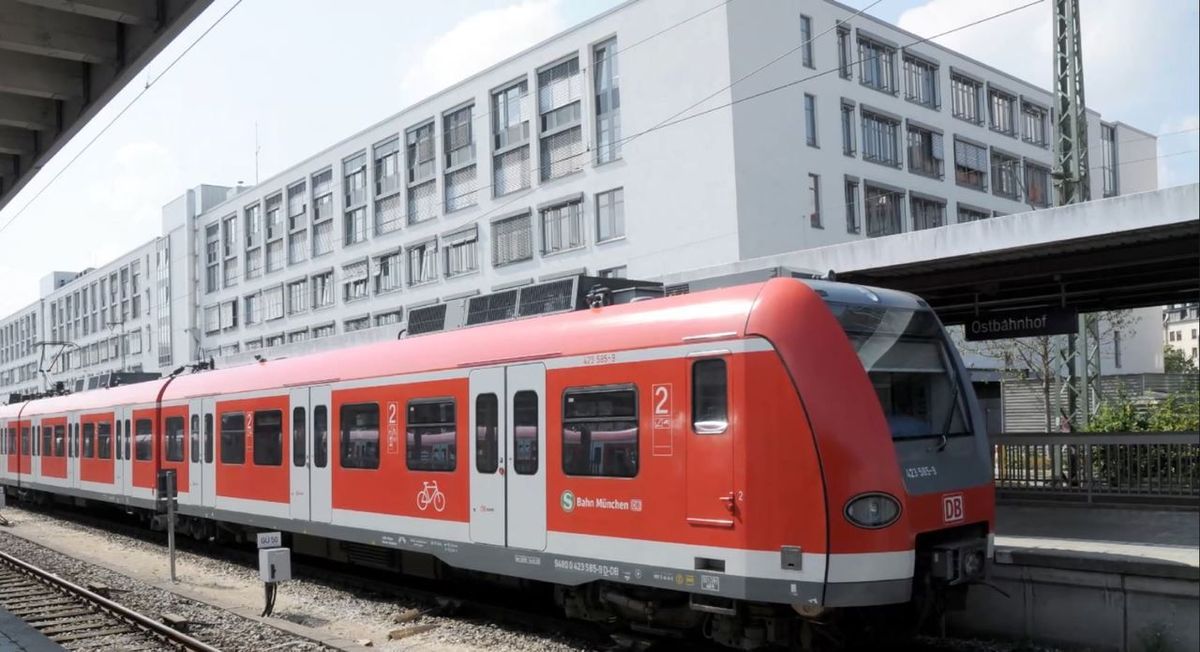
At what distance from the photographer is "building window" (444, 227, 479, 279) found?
41344mm

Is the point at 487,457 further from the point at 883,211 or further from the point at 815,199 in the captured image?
the point at 883,211

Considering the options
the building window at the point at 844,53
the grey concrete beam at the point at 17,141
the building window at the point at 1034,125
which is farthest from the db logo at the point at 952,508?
the building window at the point at 1034,125

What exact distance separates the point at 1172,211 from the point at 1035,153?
143ft

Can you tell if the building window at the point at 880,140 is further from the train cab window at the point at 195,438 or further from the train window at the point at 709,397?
the train window at the point at 709,397

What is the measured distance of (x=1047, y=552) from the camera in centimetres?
930

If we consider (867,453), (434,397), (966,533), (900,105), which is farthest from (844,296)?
(900,105)

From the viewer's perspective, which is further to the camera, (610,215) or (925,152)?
(925,152)

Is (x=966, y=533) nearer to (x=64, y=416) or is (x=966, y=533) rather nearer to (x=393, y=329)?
(x=393, y=329)

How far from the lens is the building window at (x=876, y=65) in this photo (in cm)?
3862

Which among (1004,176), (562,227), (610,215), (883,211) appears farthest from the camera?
(1004,176)

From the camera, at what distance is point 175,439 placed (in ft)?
59.5

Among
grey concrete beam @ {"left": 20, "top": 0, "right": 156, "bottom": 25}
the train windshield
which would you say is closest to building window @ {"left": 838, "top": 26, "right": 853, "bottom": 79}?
the train windshield

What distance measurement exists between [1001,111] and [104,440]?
39.8 metres

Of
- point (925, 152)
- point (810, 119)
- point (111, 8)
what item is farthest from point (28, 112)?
point (925, 152)
